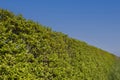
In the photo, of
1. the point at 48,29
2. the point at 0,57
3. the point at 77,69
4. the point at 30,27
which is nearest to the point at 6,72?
the point at 0,57

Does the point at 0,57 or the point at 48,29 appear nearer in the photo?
the point at 0,57

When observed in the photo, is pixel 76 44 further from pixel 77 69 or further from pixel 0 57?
pixel 0 57

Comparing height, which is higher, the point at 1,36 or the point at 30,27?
the point at 30,27

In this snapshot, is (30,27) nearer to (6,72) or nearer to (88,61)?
(6,72)

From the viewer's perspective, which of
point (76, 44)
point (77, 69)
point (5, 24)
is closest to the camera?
point (5, 24)

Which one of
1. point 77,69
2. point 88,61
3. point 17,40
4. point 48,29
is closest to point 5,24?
point 17,40

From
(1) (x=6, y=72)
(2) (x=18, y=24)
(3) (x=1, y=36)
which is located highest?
(2) (x=18, y=24)

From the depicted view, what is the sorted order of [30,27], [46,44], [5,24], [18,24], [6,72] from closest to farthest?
[6,72] < [5,24] < [18,24] < [30,27] < [46,44]

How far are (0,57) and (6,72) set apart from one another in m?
0.37

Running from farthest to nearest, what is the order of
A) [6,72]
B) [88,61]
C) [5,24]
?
[88,61]
[5,24]
[6,72]

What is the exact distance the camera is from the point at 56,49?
33.1 feet

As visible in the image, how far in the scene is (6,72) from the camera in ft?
21.8

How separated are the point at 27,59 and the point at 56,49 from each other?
2.57m

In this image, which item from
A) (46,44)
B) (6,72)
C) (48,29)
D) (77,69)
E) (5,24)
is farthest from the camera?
(77,69)
